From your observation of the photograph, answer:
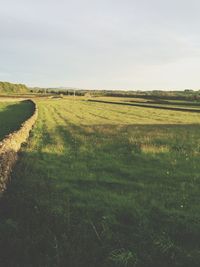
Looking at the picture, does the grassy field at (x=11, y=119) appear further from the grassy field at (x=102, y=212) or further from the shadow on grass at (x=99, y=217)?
the shadow on grass at (x=99, y=217)

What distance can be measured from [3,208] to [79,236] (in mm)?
2828

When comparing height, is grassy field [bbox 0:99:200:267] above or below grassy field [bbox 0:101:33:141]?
A: above

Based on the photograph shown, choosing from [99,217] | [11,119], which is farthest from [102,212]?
[11,119]

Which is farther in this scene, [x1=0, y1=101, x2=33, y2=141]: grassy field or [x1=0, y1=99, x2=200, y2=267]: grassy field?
[x1=0, y1=101, x2=33, y2=141]: grassy field

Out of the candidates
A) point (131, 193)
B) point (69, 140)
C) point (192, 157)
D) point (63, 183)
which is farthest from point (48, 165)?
point (69, 140)

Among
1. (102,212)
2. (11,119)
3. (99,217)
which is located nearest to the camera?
(99,217)

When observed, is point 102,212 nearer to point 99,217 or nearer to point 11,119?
point 99,217

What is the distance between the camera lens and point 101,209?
11500 mm

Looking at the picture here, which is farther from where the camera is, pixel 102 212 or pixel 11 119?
pixel 11 119

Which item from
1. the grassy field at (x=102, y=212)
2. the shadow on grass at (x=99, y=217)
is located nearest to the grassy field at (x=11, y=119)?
the grassy field at (x=102, y=212)

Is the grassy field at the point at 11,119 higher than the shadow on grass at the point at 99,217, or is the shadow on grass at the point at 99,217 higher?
the shadow on grass at the point at 99,217

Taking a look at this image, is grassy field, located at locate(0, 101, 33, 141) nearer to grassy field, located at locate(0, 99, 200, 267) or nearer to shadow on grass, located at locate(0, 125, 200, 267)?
grassy field, located at locate(0, 99, 200, 267)

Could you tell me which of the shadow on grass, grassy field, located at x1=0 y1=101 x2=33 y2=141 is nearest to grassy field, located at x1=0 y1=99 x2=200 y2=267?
the shadow on grass

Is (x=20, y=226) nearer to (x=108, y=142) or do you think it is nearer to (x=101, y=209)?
(x=101, y=209)
